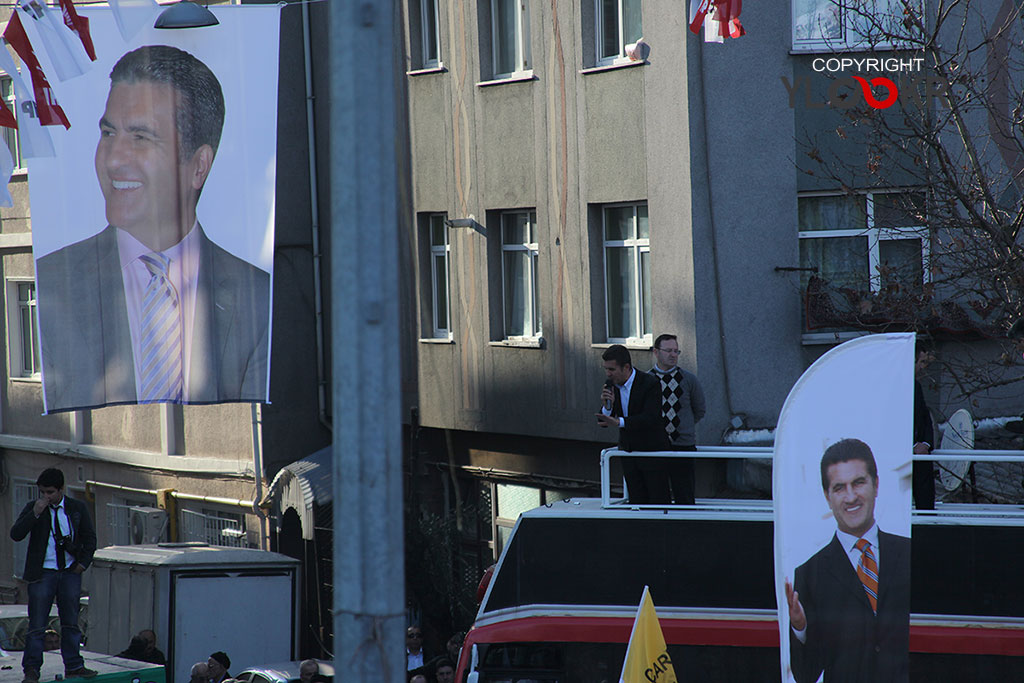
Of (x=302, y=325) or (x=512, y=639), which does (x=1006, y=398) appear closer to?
(x=512, y=639)

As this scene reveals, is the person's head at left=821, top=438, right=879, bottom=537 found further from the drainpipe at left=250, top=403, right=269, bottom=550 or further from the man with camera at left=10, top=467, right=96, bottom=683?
the drainpipe at left=250, top=403, right=269, bottom=550

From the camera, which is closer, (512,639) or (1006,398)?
(512,639)

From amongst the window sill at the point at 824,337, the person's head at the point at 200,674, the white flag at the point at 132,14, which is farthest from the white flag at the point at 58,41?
the window sill at the point at 824,337

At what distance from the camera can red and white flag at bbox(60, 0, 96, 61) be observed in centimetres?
1425

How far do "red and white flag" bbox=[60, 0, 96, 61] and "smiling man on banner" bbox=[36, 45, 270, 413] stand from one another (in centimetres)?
44

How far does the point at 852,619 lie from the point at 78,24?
1027 centimetres

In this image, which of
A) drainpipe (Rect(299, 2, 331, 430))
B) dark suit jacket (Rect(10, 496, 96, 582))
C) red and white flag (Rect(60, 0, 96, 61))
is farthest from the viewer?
drainpipe (Rect(299, 2, 331, 430))

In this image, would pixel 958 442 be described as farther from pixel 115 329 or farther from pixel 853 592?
pixel 115 329

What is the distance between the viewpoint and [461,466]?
21.6m

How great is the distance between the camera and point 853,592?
7438 millimetres

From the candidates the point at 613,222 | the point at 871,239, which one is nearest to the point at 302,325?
the point at 613,222

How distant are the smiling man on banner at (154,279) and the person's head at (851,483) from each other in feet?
29.2

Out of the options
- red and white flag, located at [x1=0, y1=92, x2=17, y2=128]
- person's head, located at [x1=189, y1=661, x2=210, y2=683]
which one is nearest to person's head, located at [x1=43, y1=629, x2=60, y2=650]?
person's head, located at [x1=189, y1=661, x2=210, y2=683]

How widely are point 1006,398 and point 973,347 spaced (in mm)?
672
